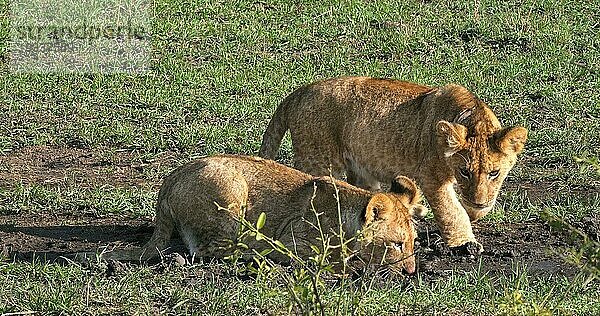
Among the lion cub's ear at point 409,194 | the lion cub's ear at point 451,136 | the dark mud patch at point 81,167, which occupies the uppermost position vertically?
the lion cub's ear at point 451,136

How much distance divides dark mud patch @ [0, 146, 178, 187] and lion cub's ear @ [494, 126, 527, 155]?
10.8ft

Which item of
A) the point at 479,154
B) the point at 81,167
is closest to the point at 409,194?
the point at 479,154

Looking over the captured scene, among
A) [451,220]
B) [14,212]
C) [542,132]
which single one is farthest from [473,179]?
[542,132]

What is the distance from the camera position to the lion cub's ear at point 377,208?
6672 millimetres

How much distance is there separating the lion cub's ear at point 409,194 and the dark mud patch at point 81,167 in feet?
10.2

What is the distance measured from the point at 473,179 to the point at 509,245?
650 mm

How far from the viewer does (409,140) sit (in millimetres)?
8438

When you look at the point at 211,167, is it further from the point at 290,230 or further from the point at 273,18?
the point at 273,18

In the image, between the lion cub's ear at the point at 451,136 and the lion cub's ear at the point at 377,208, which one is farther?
the lion cub's ear at the point at 451,136

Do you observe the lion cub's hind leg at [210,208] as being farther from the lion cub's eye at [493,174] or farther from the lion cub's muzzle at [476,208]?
the lion cub's eye at [493,174]

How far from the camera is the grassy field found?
6137 millimetres

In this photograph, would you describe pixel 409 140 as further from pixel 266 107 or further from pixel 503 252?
pixel 266 107

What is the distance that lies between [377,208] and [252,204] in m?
1.03

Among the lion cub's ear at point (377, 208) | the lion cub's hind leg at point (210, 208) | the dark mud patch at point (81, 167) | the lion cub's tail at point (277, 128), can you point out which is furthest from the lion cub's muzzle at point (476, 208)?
the dark mud patch at point (81, 167)
